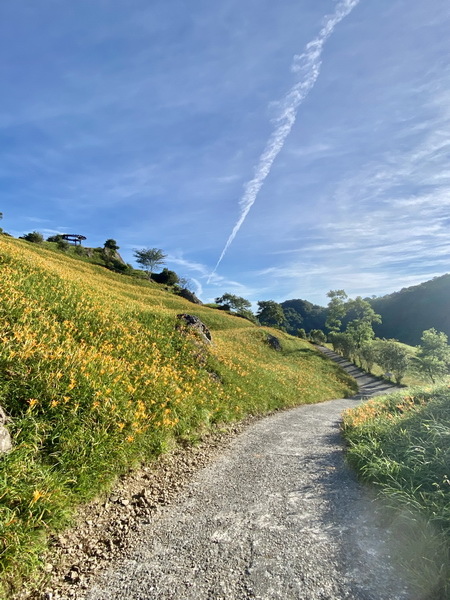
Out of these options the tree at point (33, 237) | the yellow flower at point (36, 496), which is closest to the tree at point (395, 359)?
the yellow flower at point (36, 496)

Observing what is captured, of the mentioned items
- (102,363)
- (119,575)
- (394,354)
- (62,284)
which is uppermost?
(62,284)

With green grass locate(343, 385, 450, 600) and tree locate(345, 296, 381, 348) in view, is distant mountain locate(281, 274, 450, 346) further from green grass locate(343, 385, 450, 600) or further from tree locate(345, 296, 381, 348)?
green grass locate(343, 385, 450, 600)

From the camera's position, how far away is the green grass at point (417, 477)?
3.69 m

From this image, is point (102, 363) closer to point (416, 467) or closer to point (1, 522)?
point (1, 522)

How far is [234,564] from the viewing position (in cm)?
390

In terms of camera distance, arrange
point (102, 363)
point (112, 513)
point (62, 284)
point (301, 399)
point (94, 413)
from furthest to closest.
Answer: point (301, 399) < point (62, 284) < point (102, 363) < point (94, 413) < point (112, 513)

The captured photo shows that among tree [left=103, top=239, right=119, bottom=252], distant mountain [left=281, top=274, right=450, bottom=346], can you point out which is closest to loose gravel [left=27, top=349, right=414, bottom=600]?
tree [left=103, top=239, right=119, bottom=252]

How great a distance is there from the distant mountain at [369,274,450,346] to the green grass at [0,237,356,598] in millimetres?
155128

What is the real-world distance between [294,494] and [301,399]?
1300cm

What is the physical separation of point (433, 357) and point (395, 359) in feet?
21.7

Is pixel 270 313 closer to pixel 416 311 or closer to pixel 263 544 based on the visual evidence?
pixel 416 311

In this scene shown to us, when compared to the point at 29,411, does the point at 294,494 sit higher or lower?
lower

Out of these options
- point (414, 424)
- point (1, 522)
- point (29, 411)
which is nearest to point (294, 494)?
point (414, 424)

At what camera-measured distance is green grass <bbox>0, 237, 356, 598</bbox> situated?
4.04 m
